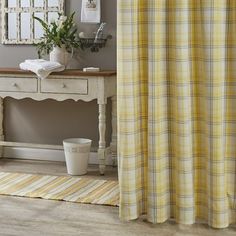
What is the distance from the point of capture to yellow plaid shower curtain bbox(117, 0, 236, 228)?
2660 millimetres

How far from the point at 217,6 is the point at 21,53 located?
7.64 ft

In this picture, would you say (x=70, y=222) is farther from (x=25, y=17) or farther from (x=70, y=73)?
(x=25, y=17)

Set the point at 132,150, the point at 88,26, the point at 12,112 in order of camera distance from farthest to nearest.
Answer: the point at 12,112
the point at 88,26
the point at 132,150

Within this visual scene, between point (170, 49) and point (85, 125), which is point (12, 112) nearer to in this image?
point (85, 125)

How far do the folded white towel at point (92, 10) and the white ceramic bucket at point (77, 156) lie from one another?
3.32 feet

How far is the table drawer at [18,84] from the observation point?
13.2ft

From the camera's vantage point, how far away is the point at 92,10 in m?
4.22

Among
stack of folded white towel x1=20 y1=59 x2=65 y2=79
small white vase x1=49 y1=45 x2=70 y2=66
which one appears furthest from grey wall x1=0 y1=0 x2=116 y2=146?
stack of folded white towel x1=20 y1=59 x2=65 y2=79

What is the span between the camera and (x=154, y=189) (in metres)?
2.78

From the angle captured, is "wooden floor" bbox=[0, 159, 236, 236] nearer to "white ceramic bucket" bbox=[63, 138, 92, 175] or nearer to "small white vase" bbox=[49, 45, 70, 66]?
"white ceramic bucket" bbox=[63, 138, 92, 175]

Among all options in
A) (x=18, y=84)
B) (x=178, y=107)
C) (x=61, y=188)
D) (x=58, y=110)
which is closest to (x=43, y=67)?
(x=18, y=84)

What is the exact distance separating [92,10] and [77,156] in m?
1.20

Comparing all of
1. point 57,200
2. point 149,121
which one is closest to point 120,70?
point 149,121

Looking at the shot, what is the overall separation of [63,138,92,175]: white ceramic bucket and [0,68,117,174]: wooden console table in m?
0.11
